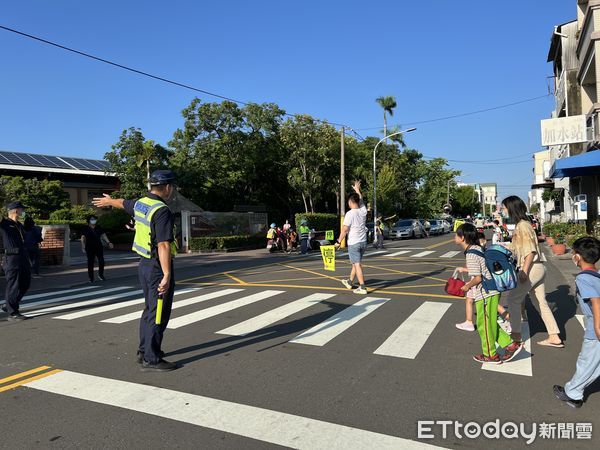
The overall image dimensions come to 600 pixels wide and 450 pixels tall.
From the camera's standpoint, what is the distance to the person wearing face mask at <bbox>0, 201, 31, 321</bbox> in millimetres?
7348

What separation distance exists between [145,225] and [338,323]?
327 cm

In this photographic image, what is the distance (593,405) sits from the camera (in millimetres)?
3838

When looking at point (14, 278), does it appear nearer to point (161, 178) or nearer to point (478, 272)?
point (161, 178)

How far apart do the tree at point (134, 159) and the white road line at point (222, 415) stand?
30.1m

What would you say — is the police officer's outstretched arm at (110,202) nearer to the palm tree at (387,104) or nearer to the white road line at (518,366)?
the white road line at (518,366)

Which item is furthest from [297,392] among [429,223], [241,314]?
[429,223]

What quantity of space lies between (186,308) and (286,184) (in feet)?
105

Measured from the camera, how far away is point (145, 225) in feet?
15.2

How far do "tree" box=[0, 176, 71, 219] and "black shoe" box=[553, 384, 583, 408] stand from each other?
117 feet

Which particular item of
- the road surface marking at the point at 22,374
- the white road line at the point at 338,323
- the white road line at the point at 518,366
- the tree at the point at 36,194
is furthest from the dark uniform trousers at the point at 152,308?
the tree at the point at 36,194

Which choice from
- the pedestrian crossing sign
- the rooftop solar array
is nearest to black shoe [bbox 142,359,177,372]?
the pedestrian crossing sign

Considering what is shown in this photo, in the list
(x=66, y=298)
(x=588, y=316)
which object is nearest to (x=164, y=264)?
(x=588, y=316)

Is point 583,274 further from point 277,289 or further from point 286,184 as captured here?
point 286,184

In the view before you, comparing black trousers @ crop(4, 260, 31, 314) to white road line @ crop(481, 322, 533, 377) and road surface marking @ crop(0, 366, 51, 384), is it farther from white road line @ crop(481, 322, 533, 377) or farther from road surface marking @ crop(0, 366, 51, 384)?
white road line @ crop(481, 322, 533, 377)
